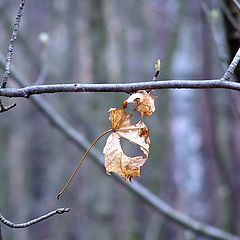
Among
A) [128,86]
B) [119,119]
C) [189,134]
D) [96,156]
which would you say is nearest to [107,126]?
[96,156]

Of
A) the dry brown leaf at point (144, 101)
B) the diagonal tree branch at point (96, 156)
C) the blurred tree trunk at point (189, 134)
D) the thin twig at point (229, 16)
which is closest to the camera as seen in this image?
the dry brown leaf at point (144, 101)

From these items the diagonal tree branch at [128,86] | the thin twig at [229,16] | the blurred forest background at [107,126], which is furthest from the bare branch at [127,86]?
the blurred forest background at [107,126]

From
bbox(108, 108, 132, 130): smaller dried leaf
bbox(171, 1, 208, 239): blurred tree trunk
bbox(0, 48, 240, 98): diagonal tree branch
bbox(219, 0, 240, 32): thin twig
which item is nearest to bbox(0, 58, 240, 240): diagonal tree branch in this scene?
bbox(219, 0, 240, 32): thin twig

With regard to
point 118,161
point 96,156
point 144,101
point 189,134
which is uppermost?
point 144,101

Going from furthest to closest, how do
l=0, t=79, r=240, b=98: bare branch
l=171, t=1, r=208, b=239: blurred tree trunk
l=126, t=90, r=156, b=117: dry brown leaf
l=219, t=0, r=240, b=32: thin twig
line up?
1. l=171, t=1, r=208, b=239: blurred tree trunk
2. l=219, t=0, r=240, b=32: thin twig
3. l=126, t=90, r=156, b=117: dry brown leaf
4. l=0, t=79, r=240, b=98: bare branch

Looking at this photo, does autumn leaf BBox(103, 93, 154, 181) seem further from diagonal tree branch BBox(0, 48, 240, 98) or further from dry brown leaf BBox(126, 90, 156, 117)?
diagonal tree branch BBox(0, 48, 240, 98)

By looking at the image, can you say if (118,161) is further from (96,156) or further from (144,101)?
(96,156)

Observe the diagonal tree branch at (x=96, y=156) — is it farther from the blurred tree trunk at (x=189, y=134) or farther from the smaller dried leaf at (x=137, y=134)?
the blurred tree trunk at (x=189, y=134)

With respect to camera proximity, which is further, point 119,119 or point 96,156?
point 96,156

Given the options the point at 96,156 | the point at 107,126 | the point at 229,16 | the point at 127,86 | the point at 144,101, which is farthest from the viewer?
the point at 107,126
